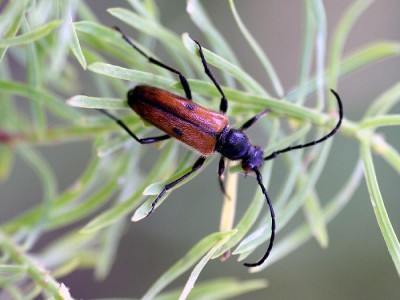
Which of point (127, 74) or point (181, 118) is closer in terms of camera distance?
point (127, 74)

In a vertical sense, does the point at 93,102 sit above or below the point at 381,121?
above

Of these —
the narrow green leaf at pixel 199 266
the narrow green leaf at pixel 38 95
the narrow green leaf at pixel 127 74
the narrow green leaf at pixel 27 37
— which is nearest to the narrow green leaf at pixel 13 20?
the narrow green leaf at pixel 27 37

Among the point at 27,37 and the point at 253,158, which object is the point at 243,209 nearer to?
the point at 253,158

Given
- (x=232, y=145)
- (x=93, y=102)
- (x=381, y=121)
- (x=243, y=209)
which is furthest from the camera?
(x=243, y=209)

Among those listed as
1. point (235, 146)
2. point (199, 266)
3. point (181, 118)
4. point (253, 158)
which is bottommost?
point (199, 266)

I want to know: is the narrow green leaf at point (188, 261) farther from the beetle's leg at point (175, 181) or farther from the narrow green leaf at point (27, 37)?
the narrow green leaf at point (27, 37)

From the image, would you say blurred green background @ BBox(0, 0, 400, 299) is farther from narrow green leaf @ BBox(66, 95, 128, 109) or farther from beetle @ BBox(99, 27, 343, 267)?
narrow green leaf @ BBox(66, 95, 128, 109)

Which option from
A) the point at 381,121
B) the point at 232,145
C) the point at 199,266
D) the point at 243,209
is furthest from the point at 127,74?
the point at 243,209
